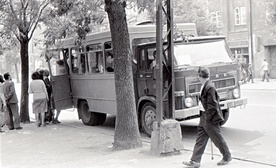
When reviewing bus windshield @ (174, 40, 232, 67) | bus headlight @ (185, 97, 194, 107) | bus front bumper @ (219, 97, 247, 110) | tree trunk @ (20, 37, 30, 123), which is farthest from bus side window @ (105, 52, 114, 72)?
tree trunk @ (20, 37, 30, 123)

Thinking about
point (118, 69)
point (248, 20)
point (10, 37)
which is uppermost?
point (248, 20)

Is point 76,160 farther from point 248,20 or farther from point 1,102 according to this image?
point 248,20

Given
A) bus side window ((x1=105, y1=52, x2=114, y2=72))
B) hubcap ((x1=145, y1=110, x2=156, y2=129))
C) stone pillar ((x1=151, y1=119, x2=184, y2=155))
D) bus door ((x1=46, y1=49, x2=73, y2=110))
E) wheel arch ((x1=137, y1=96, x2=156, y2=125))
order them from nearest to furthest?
stone pillar ((x1=151, y1=119, x2=184, y2=155)), wheel arch ((x1=137, y1=96, x2=156, y2=125)), hubcap ((x1=145, y1=110, x2=156, y2=129)), bus side window ((x1=105, y1=52, x2=114, y2=72)), bus door ((x1=46, y1=49, x2=73, y2=110))

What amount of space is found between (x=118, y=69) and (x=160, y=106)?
1326mm

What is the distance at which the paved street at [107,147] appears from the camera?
766cm

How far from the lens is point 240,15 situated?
35531 mm

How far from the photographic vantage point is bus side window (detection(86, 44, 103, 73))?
12.3 metres

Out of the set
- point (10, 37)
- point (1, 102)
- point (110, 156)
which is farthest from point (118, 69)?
point (10, 37)

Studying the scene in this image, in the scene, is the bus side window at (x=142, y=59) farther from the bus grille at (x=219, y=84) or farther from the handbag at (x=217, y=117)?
the handbag at (x=217, y=117)

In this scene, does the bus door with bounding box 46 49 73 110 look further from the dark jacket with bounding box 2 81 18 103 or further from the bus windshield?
the bus windshield

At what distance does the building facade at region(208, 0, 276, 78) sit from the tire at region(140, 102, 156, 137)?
2221cm

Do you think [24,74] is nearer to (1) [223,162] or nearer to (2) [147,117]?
(2) [147,117]

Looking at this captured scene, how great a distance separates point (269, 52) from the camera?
1314 inches

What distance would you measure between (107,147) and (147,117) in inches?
58.5
